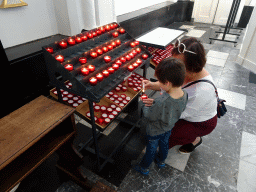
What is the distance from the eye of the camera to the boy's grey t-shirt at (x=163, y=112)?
157 cm

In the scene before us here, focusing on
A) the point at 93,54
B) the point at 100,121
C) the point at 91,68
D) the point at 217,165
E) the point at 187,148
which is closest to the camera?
the point at 91,68

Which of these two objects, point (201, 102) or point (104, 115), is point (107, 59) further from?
point (201, 102)

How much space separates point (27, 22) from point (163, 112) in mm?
2593

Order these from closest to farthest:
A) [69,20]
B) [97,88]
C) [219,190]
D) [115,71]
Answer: [97,88]
[115,71]
[219,190]
[69,20]

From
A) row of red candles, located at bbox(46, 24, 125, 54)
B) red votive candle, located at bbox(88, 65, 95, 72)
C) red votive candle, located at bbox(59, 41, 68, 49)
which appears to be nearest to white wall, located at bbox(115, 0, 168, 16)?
row of red candles, located at bbox(46, 24, 125, 54)

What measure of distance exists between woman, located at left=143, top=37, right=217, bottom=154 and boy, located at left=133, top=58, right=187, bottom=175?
0.48 feet

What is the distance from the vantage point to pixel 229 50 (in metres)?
5.69

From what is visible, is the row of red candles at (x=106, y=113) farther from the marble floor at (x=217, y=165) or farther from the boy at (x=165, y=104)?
the marble floor at (x=217, y=165)

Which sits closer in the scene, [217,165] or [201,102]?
[201,102]

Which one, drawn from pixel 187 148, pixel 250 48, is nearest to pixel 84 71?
pixel 187 148

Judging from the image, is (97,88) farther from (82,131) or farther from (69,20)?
(69,20)

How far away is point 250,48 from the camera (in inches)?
182

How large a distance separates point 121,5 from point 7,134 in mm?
4351

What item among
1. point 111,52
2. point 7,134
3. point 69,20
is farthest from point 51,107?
point 69,20
